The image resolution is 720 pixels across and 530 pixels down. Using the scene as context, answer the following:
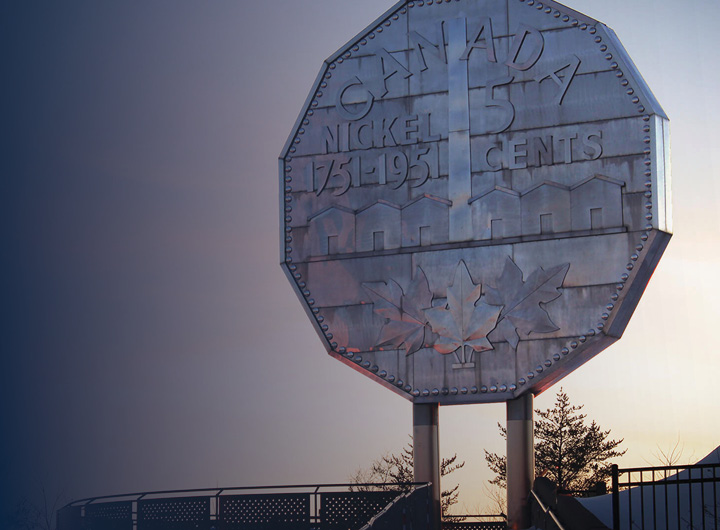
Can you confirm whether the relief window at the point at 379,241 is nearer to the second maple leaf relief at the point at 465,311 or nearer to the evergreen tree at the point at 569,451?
the second maple leaf relief at the point at 465,311

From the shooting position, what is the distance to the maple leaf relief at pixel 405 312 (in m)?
21.6

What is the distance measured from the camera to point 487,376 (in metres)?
21.0

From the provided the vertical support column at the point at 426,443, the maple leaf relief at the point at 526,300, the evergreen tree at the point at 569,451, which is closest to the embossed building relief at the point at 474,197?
the maple leaf relief at the point at 526,300

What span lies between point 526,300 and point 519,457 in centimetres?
255

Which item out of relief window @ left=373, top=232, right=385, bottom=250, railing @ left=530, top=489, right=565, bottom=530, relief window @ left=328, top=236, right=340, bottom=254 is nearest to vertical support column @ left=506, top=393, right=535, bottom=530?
railing @ left=530, top=489, right=565, bottom=530

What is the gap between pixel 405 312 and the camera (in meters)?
21.7

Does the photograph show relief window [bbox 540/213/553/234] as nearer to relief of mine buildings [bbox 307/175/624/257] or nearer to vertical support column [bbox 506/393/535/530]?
relief of mine buildings [bbox 307/175/624/257]

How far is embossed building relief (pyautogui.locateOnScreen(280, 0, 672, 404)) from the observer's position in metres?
20.7

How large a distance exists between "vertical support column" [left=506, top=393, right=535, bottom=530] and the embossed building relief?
1.14ft

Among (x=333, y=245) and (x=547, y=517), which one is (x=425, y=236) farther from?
(x=547, y=517)

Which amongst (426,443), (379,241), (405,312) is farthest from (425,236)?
(426,443)

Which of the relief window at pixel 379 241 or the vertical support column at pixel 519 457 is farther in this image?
the relief window at pixel 379 241

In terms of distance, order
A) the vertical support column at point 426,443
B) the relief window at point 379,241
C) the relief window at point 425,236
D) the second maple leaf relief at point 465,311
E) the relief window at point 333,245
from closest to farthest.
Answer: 1. the second maple leaf relief at point 465,311
2. the vertical support column at point 426,443
3. the relief window at point 425,236
4. the relief window at point 379,241
5. the relief window at point 333,245

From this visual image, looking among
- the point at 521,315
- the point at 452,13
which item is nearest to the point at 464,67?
the point at 452,13
